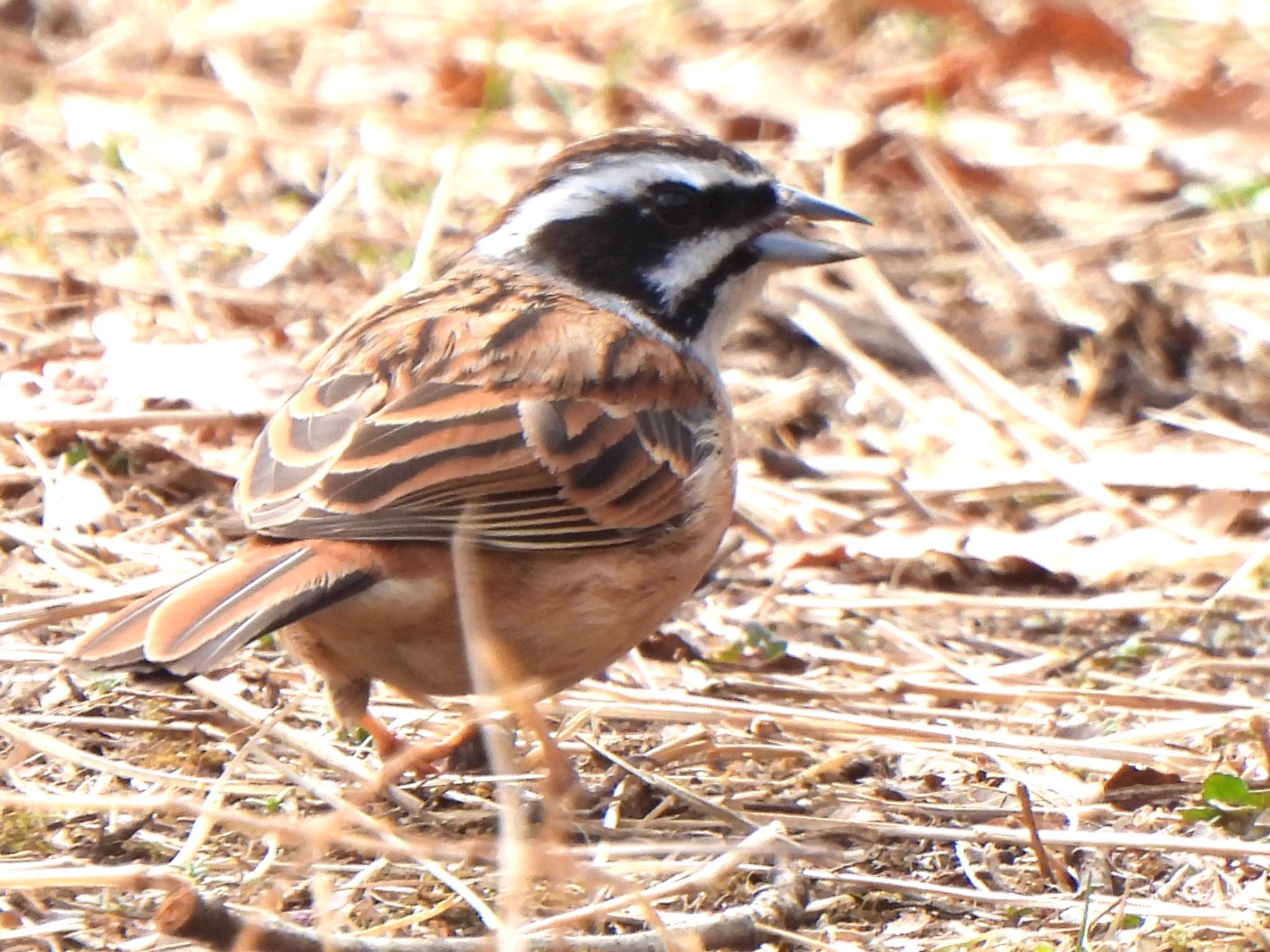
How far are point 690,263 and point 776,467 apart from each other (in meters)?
1.53

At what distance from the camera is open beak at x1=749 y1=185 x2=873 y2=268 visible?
4910 mm

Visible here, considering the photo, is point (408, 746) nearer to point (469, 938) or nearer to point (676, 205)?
point (469, 938)

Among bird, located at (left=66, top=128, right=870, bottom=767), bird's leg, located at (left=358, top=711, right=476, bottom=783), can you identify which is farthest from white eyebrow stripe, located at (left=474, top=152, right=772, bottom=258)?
bird's leg, located at (left=358, top=711, right=476, bottom=783)

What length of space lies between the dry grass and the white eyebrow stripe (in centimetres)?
108

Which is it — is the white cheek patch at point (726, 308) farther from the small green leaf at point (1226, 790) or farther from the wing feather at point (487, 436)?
the small green leaf at point (1226, 790)

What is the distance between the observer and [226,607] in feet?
11.3

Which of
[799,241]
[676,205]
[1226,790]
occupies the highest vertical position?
[676,205]

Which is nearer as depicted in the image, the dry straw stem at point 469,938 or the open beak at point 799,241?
the dry straw stem at point 469,938

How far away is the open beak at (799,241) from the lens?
4910 millimetres

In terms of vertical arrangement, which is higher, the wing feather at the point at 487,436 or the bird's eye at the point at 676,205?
the bird's eye at the point at 676,205

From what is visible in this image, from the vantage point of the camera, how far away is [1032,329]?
700 cm

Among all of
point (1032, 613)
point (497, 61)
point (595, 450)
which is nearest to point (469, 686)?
point (595, 450)

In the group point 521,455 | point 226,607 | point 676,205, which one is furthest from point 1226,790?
point 226,607

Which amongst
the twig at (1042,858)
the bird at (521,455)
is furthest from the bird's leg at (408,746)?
the twig at (1042,858)
